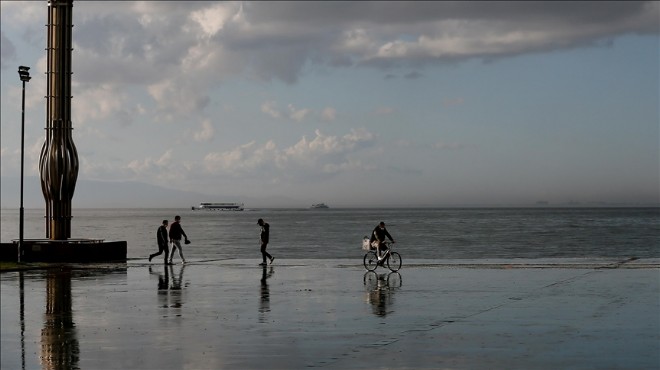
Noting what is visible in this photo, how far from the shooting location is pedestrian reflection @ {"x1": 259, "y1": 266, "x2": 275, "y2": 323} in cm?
1935

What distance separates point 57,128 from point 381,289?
737 inches

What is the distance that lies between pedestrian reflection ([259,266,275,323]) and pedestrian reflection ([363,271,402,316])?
2.22m

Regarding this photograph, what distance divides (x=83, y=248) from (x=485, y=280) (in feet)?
54.8

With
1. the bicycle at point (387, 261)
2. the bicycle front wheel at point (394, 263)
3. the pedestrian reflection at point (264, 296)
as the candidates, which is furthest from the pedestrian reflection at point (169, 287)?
the bicycle front wheel at point (394, 263)

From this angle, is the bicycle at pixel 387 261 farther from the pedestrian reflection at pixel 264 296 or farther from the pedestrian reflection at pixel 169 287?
the pedestrian reflection at pixel 169 287

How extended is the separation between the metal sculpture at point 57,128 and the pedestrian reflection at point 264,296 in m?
9.93

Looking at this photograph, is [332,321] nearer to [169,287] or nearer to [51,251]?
[169,287]

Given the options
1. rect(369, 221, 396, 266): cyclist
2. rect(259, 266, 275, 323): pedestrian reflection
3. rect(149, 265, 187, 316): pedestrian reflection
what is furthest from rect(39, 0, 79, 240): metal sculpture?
rect(369, 221, 396, 266): cyclist

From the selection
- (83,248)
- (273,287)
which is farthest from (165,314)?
(83,248)

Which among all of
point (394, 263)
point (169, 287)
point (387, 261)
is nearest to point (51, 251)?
point (169, 287)

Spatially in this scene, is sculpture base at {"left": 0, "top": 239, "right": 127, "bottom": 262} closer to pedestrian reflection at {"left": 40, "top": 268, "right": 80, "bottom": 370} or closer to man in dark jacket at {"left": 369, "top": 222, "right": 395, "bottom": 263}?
man in dark jacket at {"left": 369, "top": 222, "right": 395, "bottom": 263}

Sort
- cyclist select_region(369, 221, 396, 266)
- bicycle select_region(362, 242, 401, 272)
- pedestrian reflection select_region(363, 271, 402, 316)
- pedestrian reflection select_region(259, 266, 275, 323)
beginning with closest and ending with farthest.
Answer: pedestrian reflection select_region(259, 266, 275, 323), pedestrian reflection select_region(363, 271, 402, 316), bicycle select_region(362, 242, 401, 272), cyclist select_region(369, 221, 396, 266)

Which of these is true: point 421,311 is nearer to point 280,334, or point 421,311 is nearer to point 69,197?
point 280,334

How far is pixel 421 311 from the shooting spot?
65.4 feet
